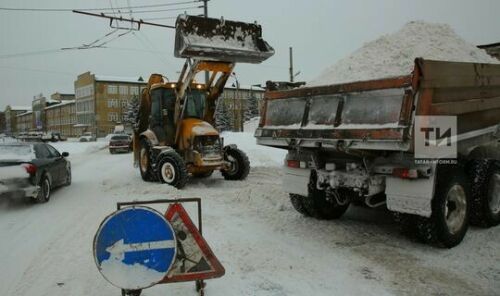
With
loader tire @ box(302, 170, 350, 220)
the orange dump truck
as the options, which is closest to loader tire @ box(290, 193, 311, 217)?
loader tire @ box(302, 170, 350, 220)

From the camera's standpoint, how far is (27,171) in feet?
31.8

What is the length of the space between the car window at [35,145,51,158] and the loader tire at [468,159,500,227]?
8887 mm

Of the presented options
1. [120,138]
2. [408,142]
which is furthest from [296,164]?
[120,138]

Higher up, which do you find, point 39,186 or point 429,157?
point 429,157

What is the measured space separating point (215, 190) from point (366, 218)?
4251 millimetres

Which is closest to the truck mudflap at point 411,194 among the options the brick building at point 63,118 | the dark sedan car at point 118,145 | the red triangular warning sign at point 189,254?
the red triangular warning sign at point 189,254

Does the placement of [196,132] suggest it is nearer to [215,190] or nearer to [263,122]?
[215,190]

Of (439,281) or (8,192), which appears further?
(8,192)

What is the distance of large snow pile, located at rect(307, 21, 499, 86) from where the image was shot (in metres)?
6.97

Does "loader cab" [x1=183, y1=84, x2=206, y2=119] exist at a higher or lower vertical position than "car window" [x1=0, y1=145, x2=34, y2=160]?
higher

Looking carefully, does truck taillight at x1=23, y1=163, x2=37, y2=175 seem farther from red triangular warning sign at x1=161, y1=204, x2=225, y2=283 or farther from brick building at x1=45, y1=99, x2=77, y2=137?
brick building at x1=45, y1=99, x2=77, y2=137

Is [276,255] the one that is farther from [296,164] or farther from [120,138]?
[120,138]

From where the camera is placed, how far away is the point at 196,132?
12.2 metres

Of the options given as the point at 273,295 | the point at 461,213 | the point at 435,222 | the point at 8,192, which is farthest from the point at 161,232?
the point at 8,192
